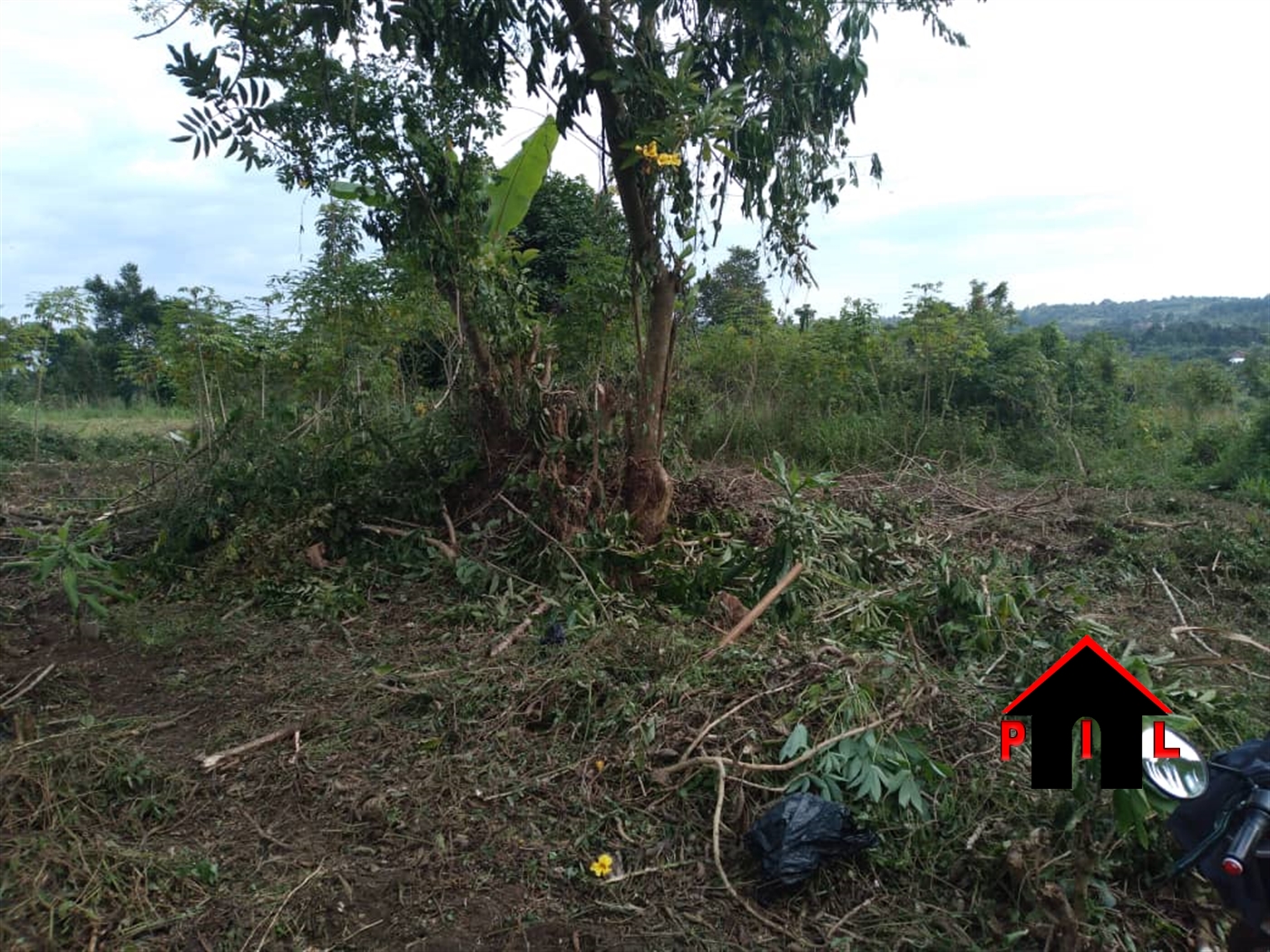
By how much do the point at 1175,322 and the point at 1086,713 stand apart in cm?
3245

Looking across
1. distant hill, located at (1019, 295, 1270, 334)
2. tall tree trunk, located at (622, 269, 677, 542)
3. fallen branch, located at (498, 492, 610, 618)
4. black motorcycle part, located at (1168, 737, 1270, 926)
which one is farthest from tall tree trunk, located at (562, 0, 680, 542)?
distant hill, located at (1019, 295, 1270, 334)

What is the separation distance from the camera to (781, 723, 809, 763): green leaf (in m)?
2.65

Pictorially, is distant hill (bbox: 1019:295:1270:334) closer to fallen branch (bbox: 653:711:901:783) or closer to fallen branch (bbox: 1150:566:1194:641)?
fallen branch (bbox: 1150:566:1194:641)

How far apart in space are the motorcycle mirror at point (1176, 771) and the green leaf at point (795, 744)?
4.28 feet

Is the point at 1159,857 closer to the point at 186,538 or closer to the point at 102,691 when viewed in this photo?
the point at 102,691

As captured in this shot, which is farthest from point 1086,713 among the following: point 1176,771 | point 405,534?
point 405,534

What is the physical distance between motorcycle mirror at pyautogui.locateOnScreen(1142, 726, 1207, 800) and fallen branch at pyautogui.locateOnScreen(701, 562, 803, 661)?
1893 millimetres

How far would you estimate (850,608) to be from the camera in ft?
12.3

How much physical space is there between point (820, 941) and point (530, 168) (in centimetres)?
455

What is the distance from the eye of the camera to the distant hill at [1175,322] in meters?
17.8

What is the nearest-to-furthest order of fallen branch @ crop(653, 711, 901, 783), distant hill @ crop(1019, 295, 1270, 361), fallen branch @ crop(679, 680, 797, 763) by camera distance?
fallen branch @ crop(653, 711, 901, 783) < fallen branch @ crop(679, 680, 797, 763) < distant hill @ crop(1019, 295, 1270, 361)

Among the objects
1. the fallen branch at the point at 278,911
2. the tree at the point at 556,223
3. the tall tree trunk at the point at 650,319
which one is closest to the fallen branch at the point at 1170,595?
the tall tree trunk at the point at 650,319

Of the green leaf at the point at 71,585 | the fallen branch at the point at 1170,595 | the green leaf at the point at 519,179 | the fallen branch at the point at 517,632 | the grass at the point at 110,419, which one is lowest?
the fallen branch at the point at 1170,595

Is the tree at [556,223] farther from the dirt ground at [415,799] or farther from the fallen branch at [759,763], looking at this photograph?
the fallen branch at [759,763]
